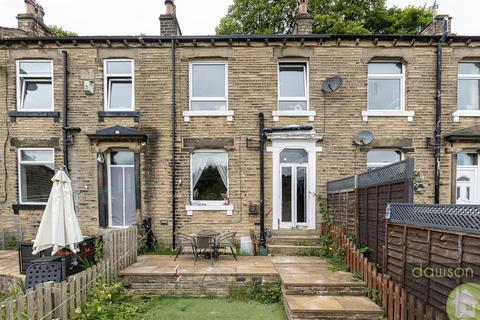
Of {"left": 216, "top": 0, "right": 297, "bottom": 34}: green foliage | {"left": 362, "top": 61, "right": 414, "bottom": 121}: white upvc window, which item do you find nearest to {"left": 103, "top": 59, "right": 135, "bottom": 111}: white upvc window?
{"left": 362, "top": 61, "right": 414, "bottom": 121}: white upvc window

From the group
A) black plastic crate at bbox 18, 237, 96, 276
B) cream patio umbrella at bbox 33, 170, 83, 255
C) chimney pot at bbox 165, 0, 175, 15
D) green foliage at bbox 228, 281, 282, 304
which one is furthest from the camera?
chimney pot at bbox 165, 0, 175, 15

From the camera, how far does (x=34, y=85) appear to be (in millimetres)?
8852

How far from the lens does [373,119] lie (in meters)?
8.56

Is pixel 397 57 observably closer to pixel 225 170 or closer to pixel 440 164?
pixel 440 164

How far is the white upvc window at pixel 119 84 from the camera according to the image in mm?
8703

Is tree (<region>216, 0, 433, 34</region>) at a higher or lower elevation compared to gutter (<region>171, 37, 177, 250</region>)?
higher

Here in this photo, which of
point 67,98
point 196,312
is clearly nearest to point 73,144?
point 67,98

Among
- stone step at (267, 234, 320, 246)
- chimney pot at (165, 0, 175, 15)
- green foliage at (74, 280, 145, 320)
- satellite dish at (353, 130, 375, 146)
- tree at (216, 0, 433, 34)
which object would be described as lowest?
green foliage at (74, 280, 145, 320)

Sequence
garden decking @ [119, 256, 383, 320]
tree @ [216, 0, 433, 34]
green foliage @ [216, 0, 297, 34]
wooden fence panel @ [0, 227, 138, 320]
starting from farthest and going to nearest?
green foliage @ [216, 0, 297, 34]
tree @ [216, 0, 433, 34]
garden decking @ [119, 256, 383, 320]
wooden fence panel @ [0, 227, 138, 320]

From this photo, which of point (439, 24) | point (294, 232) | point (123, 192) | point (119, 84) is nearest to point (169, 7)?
point (119, 84)

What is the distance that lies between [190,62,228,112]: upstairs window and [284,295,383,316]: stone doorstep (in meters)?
6.08

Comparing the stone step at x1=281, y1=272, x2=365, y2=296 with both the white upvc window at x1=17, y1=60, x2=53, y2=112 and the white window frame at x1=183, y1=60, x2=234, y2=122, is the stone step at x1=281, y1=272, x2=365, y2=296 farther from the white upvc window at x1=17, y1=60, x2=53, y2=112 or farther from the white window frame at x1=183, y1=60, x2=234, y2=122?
the white upvc window at x1=17, y1=60, x2=53, y2=112

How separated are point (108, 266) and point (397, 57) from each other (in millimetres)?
10369

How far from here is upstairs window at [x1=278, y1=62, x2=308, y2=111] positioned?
8.73 meters
